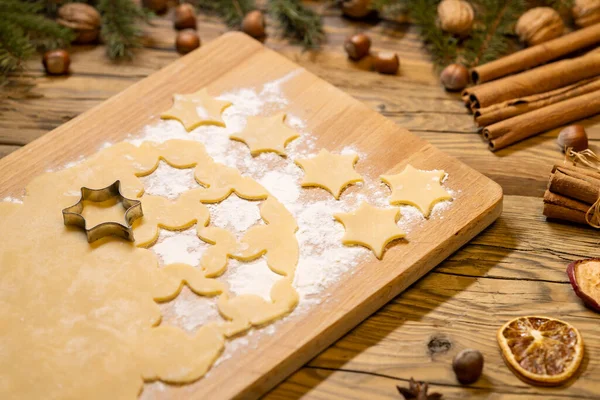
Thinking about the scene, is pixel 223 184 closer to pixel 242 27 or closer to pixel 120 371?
pixel 120 371

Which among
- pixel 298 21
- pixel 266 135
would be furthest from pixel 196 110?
pixel 298 21

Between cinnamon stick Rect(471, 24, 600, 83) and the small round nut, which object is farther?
the small round nut

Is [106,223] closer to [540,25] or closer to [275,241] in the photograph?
[275,241]

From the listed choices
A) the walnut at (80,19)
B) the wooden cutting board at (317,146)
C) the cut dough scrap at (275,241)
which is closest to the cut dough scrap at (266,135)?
the wooden cutting board at (317,146)

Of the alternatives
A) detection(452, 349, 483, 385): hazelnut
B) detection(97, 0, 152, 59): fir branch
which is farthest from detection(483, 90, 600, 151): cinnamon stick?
detection(97, 0, 152, 59): fir branch

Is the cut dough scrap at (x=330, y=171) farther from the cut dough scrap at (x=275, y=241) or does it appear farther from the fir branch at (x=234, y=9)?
the fir branch at (x=234, y=9)

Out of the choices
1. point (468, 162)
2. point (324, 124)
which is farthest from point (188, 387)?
point (468, 162)

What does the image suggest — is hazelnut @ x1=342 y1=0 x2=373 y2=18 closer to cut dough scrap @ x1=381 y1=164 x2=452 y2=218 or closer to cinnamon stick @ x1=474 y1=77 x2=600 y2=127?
cinnamon stick @ x1=474 y1=77 x2=600 y2=127
